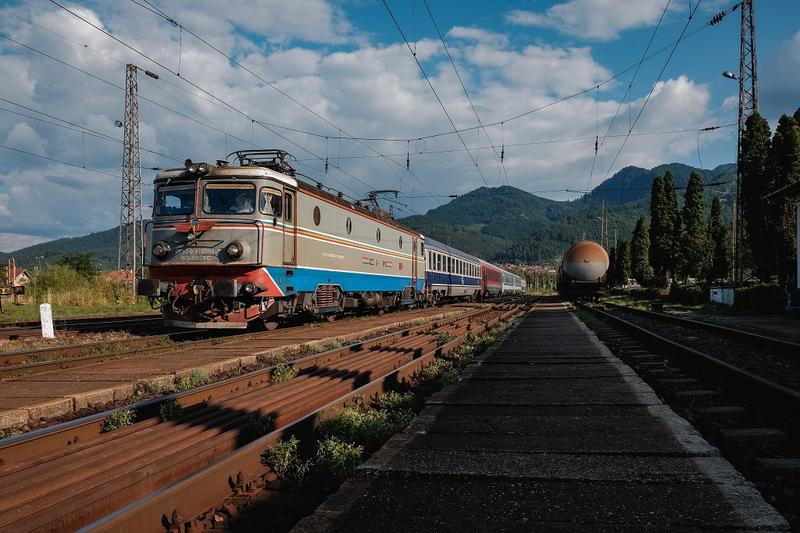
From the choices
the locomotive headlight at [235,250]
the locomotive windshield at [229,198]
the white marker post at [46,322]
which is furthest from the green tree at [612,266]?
the white marker post at [46,322]

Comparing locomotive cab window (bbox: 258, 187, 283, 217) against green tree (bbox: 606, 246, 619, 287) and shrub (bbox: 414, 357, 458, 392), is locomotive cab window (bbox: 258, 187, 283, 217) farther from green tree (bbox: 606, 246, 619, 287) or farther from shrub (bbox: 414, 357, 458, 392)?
green tree (bbox: 606, 246, 619, 287)

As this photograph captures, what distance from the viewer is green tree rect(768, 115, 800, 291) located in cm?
2419

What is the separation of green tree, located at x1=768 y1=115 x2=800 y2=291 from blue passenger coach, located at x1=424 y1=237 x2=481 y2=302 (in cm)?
1511

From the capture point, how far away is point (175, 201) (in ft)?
36.7

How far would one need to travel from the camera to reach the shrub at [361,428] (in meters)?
4.25

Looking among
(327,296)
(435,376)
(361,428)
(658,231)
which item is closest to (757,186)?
(658,231)

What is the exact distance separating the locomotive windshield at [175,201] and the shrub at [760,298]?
68.5 ft

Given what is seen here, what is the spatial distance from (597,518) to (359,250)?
45.1 ft

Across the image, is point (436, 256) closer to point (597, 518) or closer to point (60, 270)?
point (60, 270)

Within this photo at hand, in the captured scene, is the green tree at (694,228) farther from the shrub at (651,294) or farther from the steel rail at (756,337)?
the steel rail at (756,337)

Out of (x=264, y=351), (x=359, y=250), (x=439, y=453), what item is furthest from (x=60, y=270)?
(x=439, y=453)

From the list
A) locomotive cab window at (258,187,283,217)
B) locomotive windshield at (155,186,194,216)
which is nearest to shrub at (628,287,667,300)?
locomotive cab window at (258,187,283,217)

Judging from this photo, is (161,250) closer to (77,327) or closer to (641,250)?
(77,327)

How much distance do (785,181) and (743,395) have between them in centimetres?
2584
